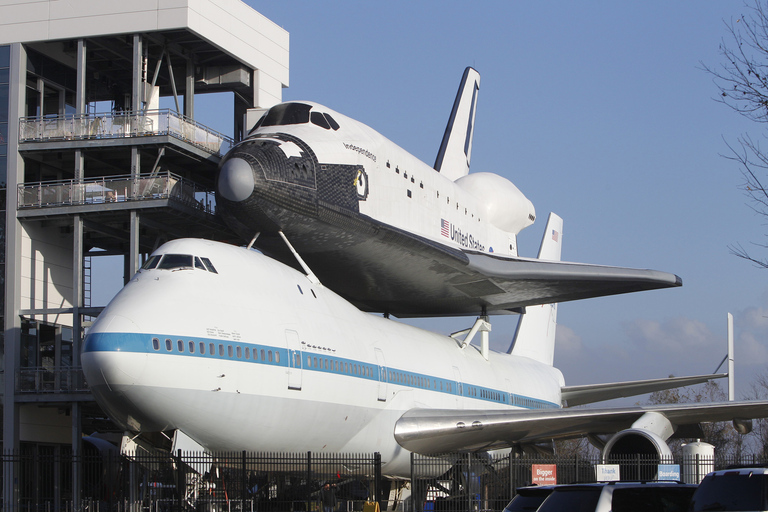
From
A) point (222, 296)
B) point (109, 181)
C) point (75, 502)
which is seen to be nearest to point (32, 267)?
point (109, 181)

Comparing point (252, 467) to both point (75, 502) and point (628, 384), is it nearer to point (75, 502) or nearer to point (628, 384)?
point (75, 502)

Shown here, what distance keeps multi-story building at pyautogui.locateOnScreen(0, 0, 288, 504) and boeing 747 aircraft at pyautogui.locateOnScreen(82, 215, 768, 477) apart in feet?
25.1

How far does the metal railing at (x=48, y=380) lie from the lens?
24.9 metres

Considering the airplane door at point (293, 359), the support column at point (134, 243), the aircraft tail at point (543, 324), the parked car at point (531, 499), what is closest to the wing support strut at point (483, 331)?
the aircraft tail at point (543, 324)

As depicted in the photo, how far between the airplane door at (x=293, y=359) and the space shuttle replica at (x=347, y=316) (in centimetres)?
5

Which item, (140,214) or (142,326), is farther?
(140,214)

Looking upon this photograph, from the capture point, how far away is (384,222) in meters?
22.5

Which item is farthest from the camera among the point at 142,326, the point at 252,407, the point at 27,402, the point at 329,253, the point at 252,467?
the point at 27,402

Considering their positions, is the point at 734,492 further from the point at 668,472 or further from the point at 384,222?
the point at 384,222

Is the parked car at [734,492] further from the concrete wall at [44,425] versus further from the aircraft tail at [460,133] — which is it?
the aircraft tail at [460,133]

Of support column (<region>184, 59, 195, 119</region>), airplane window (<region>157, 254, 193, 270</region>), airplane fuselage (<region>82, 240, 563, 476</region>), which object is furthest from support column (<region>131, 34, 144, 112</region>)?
airplane window (<region>157, 254, 193, 270</region>)

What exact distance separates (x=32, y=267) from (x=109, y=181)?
3.66m

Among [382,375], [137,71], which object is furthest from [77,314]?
[382,375]

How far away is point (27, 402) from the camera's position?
82.4ft
